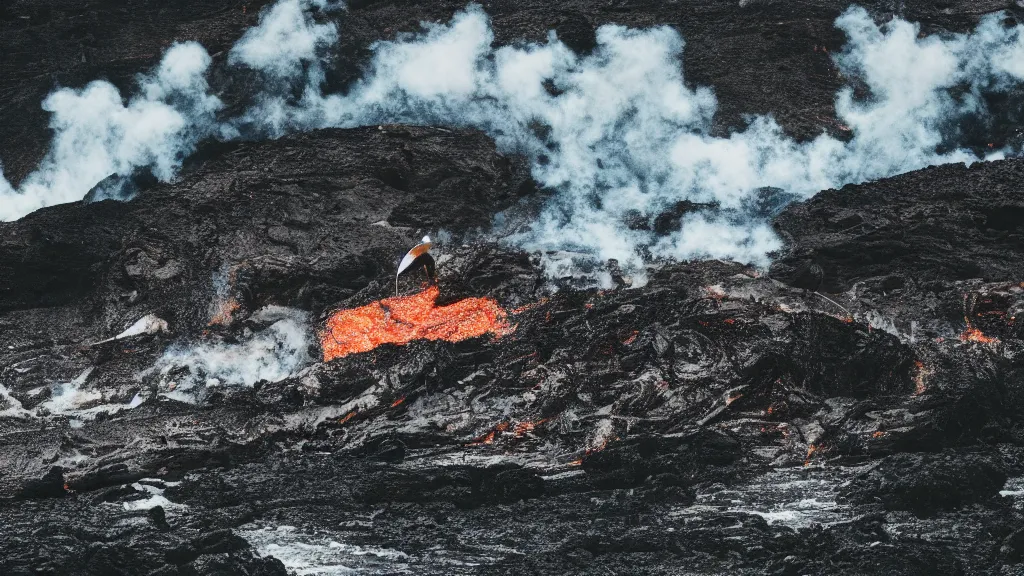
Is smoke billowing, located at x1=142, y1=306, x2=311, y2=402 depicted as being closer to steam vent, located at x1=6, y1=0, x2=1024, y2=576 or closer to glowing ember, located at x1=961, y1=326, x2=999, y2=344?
steam vent, located at x1=6, y1=0, x2=1024, y2=576

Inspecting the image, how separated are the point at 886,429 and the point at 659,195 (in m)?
4.07

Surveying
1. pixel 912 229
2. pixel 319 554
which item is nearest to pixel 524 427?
pixel 319 554

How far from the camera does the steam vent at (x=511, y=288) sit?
9156mm

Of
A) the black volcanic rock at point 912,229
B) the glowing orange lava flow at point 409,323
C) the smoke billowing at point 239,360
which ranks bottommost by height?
the smoke billowing at point 239,360

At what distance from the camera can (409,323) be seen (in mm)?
10914

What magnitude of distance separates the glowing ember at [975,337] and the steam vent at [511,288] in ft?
0.16

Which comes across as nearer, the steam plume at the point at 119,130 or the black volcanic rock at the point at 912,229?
the black volcanic rock at the point at 912,229

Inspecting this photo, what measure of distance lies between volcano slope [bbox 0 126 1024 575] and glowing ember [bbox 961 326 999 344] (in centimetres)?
3

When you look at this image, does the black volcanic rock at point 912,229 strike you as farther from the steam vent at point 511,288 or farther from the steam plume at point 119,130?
the steam plume at point 119,130

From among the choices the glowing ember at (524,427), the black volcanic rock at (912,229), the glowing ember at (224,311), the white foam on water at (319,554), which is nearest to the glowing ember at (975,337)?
the black volcanic rock at (912,229)

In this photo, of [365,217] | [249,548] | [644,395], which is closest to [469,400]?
[644,395]

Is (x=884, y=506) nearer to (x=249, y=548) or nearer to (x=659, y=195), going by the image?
(x=659, y=195)

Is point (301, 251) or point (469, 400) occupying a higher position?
point (301, 251)

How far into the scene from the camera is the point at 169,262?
11.6 m
